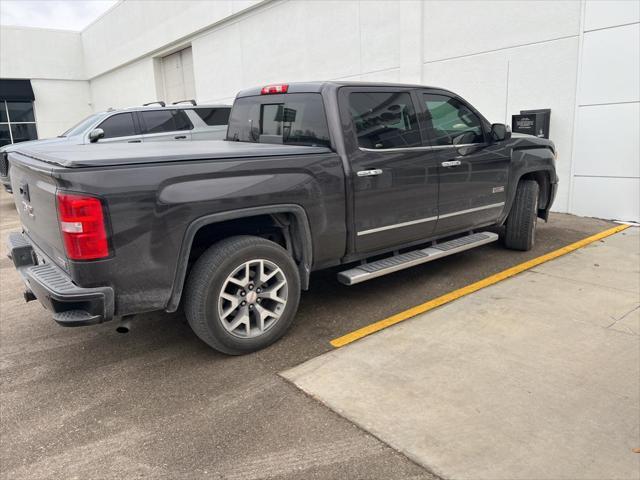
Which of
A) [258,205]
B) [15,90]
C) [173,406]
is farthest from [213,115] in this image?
[15,90]

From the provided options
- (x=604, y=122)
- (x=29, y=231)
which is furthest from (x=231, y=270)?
(x=604, y=122)

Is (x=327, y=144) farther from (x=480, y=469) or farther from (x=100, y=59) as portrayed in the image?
(x=100, y=59)

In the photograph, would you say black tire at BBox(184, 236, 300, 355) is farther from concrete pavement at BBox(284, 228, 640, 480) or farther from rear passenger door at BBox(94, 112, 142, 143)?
rear passenger door at BBox(94, 112, 142, 143)

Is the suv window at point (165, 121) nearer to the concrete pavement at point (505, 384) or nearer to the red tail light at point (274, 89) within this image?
the red tail light at point (274, 89)

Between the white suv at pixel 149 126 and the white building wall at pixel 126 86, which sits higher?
the white building wall at pixel 126 86

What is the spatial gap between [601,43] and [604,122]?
3.77 feet

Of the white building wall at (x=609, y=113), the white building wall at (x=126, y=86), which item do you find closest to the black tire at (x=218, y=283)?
the white building wall at (x=609, y=113)

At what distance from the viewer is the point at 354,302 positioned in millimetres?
4750

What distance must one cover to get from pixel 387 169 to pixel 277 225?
112cm

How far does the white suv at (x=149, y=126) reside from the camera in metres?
9.09

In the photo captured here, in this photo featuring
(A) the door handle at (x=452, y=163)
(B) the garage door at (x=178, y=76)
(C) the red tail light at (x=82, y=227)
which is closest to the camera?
(C) the red tail light at (x=82, y=227)

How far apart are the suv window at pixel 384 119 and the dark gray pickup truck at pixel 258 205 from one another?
1 centimetres

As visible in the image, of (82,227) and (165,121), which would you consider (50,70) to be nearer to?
(165,121)

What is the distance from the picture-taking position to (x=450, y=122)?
511 centimetres
